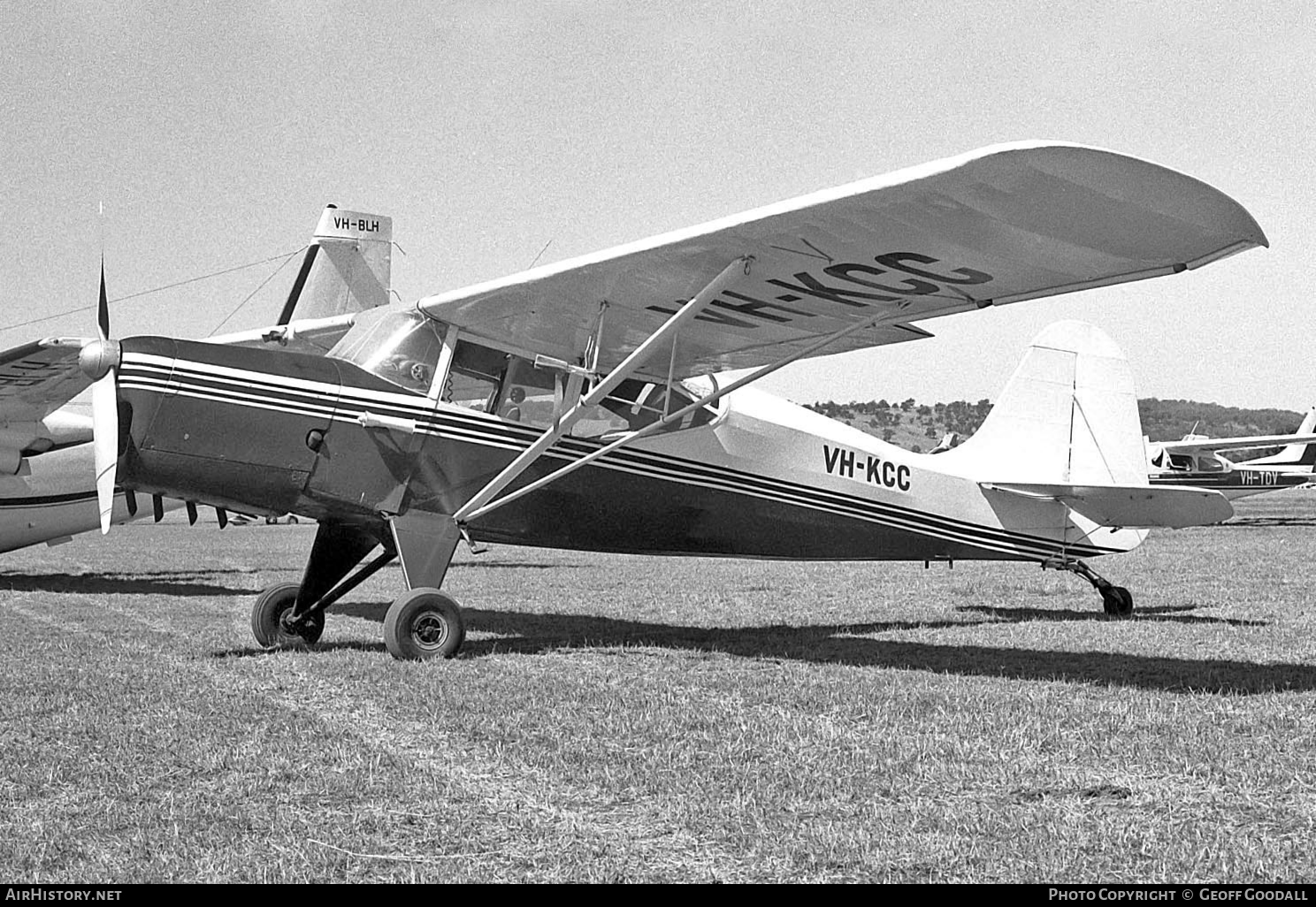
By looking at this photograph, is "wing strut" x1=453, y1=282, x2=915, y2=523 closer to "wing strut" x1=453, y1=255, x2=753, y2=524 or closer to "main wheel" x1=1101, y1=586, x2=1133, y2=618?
"wing strut" x1=453, y1=255, x2=753, y2=524

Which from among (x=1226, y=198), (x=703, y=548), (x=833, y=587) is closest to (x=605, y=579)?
(x=833, y=587)

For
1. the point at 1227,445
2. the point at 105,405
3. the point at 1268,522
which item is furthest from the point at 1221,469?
the point at 105,405

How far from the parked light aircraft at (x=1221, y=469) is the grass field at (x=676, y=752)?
102ft

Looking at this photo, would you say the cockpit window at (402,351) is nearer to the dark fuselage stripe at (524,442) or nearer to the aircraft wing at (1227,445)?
the dark fuselage stripe at (524,442)

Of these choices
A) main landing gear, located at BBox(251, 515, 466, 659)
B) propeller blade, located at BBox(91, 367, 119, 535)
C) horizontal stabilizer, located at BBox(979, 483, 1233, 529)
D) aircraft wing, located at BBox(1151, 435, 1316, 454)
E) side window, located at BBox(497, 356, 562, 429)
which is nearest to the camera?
propeller blade, located at BBox(91, 367, 119, 535)

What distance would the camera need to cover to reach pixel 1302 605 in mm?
10070

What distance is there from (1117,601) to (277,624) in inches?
265

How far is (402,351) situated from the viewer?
309 inches

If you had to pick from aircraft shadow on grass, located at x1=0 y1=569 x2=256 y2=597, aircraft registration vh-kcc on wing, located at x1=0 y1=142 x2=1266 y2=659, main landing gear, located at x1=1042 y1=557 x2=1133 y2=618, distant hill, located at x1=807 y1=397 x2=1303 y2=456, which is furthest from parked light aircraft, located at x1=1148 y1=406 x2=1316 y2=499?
distant hill, located at x1=807 y1=397 x2=1303 y2=456

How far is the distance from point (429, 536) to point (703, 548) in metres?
2.14

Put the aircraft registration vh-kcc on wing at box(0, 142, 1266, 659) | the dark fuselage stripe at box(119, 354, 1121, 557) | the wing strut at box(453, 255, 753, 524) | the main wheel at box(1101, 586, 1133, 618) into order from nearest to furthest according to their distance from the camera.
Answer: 1. the aircraft registration vh-kcc on wing at box(0, 142, 1266, 659)
2. the wing strut at box(453, 255, 753, 524)
3. the dark fuselage stripe at box(119, 354, 1121, 557)
4. the main wheel at box(1101, 586, 1133, 618)

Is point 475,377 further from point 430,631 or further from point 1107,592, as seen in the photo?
point 1107,592

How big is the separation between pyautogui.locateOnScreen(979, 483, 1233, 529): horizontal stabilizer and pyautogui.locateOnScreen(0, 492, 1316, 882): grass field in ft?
2.68

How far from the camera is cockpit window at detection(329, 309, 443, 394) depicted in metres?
7.80
